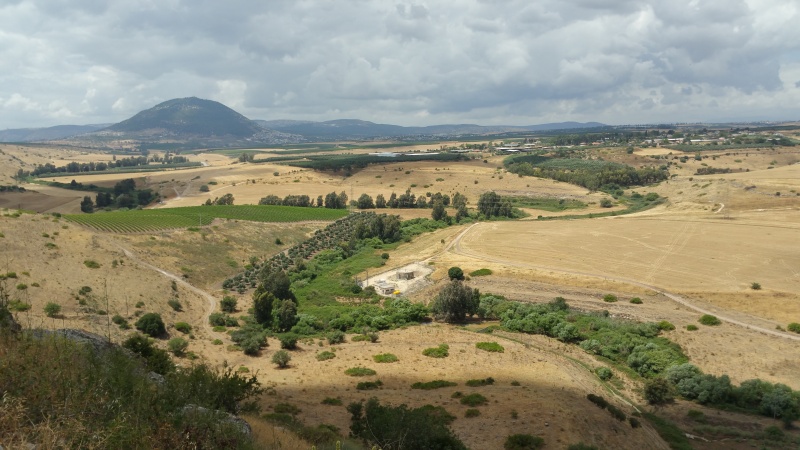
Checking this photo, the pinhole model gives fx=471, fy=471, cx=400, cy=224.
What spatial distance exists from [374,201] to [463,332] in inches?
3554

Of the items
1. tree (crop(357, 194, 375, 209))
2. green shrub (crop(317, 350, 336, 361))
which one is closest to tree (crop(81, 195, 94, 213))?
tree (crop(357, 194, 375, 209))

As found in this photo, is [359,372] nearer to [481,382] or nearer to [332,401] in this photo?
[332,401]

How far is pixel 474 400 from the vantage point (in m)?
28.0

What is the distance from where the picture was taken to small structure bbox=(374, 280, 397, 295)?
61125 mm

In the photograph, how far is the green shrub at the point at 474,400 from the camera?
27.7 m

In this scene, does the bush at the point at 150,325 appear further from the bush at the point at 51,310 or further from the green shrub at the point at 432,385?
the green shrub at the point at 432,385

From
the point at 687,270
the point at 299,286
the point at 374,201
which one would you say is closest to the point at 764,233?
the point at 687,270

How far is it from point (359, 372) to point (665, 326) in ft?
94.3

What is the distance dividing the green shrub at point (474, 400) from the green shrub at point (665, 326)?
24.2 metres

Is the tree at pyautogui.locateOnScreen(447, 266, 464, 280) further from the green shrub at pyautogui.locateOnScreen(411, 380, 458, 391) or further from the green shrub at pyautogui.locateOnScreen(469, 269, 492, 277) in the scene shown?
the green shrub at pyautogui.locateOnScreen(411, 380, 458, 391)

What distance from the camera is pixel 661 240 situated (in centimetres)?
7500

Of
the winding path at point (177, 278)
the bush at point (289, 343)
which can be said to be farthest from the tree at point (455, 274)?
the winding path at point (177, 278)

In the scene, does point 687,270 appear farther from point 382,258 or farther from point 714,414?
point 382,258

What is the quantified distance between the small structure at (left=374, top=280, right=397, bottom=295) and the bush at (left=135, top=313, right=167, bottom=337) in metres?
27.2
